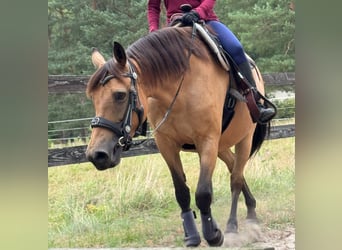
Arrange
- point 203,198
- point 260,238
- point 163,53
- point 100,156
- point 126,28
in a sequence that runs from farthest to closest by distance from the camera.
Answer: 1. point 126,28
2. point 260,238
3. point 203,198
4. point 163,53
5. point 100,156

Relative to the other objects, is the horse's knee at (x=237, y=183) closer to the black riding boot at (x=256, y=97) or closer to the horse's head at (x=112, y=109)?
the black riding boot at (x=256, y=97)

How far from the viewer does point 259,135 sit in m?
2.34

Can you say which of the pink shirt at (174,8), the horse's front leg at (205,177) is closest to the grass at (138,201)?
the horse's front leg at (205,177)

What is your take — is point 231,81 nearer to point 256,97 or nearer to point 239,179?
point 256,97

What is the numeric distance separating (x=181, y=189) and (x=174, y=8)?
0.75 m

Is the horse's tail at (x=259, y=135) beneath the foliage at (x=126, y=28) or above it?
beneath

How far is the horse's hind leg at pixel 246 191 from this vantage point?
212 centimetres

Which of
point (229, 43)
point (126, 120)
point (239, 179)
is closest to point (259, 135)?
point (239, 179)

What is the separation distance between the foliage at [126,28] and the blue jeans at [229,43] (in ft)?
1.01
